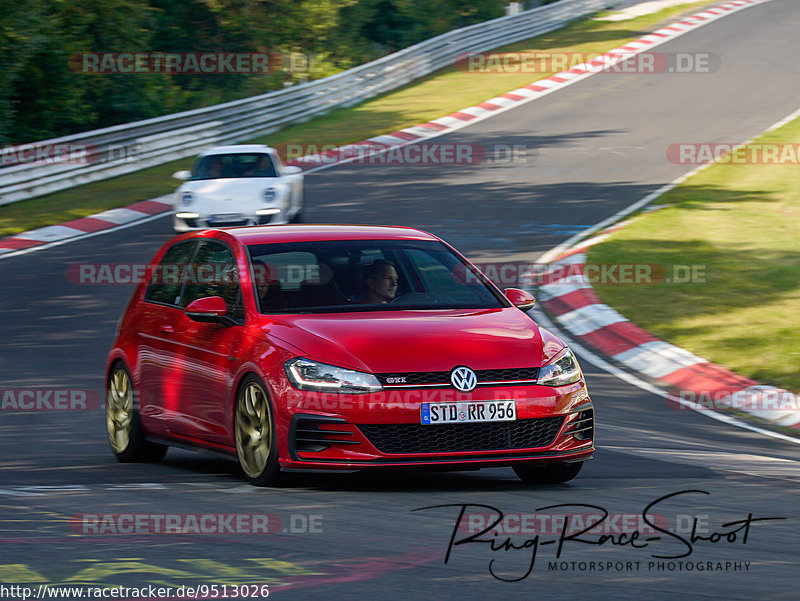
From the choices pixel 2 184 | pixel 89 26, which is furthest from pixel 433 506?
pixel 89 26

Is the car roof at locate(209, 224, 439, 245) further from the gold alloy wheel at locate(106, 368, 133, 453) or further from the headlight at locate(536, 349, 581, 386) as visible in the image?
the headlight at locate(536, 349, 581, 386)

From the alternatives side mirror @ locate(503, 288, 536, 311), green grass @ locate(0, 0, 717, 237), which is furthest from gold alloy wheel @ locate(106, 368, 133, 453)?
green grass @ locate(0, 0, 717, 237)

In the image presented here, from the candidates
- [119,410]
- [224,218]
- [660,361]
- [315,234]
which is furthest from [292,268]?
[224,218]

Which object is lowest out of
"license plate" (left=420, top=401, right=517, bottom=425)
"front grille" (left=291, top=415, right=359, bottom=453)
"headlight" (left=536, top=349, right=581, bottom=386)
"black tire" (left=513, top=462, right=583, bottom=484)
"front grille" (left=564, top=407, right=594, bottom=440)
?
"black tire" (left=513, top=462, right=583, bottom=484)

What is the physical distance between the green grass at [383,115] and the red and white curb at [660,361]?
31.1 feet

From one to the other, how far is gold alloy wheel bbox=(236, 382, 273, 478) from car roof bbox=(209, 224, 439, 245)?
1231mm

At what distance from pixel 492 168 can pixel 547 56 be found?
51.5ft

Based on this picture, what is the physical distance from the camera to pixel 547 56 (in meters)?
40.8

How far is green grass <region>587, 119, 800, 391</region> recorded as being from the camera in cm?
1309

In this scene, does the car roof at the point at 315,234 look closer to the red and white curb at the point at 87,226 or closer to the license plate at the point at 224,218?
the license plate at the point at 224,218

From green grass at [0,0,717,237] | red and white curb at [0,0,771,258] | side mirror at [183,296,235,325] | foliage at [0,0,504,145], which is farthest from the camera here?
Result: foliage at [0,0,504,145]

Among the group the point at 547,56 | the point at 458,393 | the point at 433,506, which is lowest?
the point at 433,506

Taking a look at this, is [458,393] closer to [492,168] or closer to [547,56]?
[492,168]

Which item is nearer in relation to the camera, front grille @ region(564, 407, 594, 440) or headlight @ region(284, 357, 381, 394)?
headlight @ region(284, 357, 381, 394)
